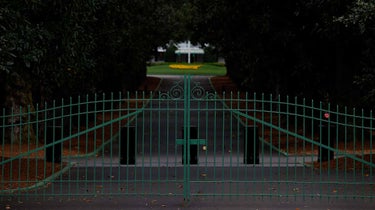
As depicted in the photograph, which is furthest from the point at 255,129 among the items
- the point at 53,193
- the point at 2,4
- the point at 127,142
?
the point at 2,4

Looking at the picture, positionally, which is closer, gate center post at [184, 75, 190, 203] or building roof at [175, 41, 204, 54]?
gate center post at [184, 75, 190, 203]

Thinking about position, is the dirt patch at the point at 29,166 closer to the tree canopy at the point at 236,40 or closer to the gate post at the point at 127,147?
the gate post at the point at 127,147

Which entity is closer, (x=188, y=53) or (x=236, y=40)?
(x=236, y=40)

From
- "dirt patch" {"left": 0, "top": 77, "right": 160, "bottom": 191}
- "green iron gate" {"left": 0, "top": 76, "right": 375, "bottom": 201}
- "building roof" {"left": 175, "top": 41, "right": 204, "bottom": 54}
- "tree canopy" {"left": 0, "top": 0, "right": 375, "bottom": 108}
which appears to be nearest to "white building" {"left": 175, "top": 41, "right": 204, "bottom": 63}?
"building roof" {"left": 175, "top": 41, "right": 204, "bottom": 54}

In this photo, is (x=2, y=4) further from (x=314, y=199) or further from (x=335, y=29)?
(x=335, y=29)

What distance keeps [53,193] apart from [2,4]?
140 inches

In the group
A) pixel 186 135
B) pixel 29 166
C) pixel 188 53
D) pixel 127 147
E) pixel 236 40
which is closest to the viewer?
pixel 186 135

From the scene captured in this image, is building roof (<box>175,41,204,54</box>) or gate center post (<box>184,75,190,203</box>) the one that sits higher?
building roof (<box>175,41,204,54</box>)

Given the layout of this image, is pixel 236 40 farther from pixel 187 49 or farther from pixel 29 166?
pixel 187 49

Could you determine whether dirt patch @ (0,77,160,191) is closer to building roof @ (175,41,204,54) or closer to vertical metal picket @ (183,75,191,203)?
vertical metal picket @ (183,75,191,203)

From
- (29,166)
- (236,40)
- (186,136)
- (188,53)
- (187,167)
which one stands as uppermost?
(188,53)

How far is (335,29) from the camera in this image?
22.3m

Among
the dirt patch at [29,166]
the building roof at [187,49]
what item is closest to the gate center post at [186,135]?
the dirt patch at [29,166]

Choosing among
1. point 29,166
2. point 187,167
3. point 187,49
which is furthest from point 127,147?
point 187,49
